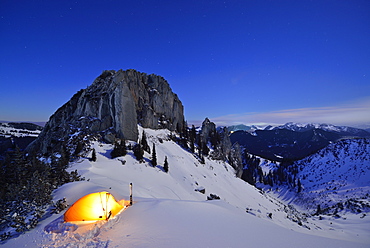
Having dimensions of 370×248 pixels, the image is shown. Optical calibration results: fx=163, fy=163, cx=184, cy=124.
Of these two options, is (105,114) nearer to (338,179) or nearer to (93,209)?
(93,209)

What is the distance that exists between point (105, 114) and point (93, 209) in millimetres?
44046

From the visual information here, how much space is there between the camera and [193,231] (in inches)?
318

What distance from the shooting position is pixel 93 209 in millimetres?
9438

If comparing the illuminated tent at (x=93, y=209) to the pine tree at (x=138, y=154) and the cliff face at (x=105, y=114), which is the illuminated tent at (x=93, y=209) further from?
the cliff face at (x=105, y=114)

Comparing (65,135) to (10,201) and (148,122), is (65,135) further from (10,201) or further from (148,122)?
(10,201)

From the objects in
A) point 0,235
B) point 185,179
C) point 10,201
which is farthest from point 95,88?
point 0,235

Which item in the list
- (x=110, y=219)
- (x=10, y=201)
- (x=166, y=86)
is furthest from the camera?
(x=166, y=86)

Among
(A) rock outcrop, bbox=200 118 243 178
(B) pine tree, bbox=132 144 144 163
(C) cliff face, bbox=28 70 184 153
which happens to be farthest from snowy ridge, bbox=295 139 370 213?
(C) cliff face, bbox=28 70 184 153

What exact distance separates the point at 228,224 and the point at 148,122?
57650 mm

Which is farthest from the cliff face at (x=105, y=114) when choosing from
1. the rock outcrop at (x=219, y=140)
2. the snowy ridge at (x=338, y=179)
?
the snowy ridge at (x=338, y=179)

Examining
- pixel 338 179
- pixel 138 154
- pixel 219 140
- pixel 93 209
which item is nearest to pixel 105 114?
pixel 138 154

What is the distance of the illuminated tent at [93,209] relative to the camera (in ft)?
29.5

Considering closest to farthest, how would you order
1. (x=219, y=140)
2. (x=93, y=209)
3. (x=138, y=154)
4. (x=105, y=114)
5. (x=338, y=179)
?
(x=93, y=209) < (x=138, y=154) < (x=105, y=114) < (x=219, y=140) < (x=338, y=179)

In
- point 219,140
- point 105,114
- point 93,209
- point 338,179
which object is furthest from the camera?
point 338,179
